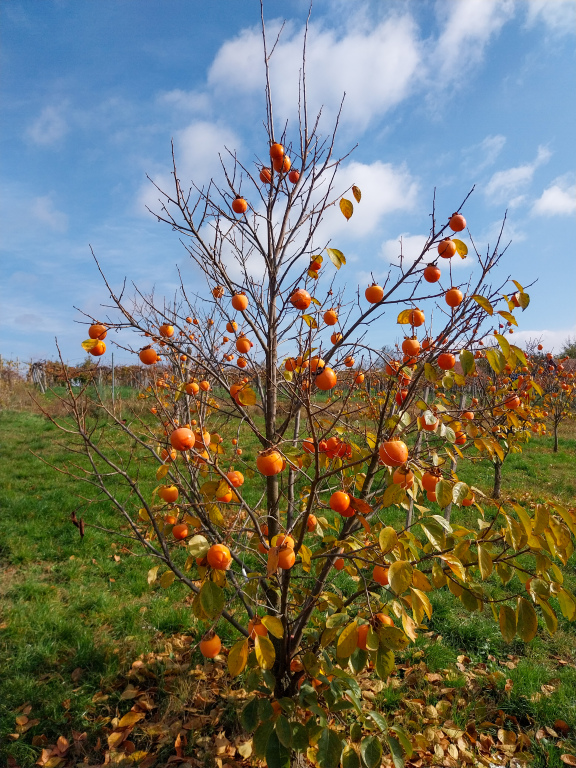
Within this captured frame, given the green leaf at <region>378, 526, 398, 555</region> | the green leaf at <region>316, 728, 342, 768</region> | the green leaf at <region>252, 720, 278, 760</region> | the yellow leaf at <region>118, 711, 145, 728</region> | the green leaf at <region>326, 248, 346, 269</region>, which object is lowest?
the yellow leaf at <region>118, 711, 145, 728</region>

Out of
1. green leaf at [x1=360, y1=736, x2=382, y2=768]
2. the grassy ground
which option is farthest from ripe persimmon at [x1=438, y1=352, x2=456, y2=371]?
the grassy ground

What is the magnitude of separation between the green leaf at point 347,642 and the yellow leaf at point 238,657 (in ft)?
0.96

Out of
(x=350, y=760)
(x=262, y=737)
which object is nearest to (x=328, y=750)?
(x=350, y=760)

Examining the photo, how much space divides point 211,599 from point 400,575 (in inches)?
22.8

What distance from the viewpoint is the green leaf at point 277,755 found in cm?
144

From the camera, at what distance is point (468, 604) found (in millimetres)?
1466

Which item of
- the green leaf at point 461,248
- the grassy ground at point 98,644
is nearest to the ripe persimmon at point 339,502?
the green leaf at point 461,248

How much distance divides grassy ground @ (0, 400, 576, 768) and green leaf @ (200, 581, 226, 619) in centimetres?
182

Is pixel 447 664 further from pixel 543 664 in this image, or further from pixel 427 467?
pixel 427 467

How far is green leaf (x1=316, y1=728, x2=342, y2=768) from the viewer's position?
1.45 metres

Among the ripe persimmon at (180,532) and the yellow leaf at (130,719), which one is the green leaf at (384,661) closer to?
the ripe persimmon at (180,532)

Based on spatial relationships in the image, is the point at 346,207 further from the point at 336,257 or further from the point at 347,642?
the point at 347,642

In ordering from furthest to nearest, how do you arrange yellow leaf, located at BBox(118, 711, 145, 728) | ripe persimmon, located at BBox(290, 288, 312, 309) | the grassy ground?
1. the grassy ground
2. yellow leaf, located at BBox(118, 711, 145, 728)
3. ripe persimmon, located at BBox(290, 288, 312, 309)

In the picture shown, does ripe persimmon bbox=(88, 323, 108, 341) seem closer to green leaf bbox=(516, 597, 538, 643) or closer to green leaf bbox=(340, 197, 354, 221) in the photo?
green leaf bbox=(340, 197, 354, 221)
